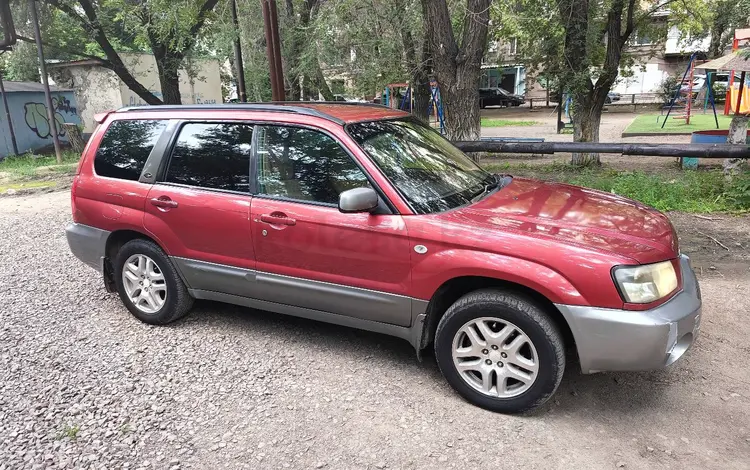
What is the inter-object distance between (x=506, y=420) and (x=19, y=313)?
14.0 feet

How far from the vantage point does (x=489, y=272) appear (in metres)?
3.08

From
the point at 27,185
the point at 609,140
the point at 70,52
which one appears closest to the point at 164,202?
the point at 27,185

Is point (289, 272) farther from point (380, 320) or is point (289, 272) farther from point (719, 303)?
point (719, 303)

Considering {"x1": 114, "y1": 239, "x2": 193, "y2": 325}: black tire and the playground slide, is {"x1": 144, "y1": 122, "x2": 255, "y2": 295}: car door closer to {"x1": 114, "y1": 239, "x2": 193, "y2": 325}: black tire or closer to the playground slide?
{"x1": 114, "y1": 239, "x2": 193, "y2": 325}: black tire

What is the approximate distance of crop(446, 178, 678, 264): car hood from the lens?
3.01m

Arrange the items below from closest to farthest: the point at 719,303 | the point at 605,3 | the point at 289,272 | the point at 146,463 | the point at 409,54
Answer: the point at 146,463 → the point at 289,272 → the point at 719,303 → the point at 605,3 → the point at 409,54

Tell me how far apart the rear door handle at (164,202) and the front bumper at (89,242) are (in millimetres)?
626

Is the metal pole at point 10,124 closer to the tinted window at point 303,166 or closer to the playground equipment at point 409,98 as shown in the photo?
the playground equipment at point 409,98

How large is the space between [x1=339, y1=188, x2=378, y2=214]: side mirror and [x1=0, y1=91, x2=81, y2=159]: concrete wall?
20503 mm

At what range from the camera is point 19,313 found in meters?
4.81

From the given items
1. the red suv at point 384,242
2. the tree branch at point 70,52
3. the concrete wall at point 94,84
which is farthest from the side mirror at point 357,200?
the concrete wall at point 94,84

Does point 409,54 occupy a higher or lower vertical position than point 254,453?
higher

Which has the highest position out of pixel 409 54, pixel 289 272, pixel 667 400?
pixel 409 54

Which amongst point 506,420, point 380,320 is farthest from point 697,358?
point 380,320
